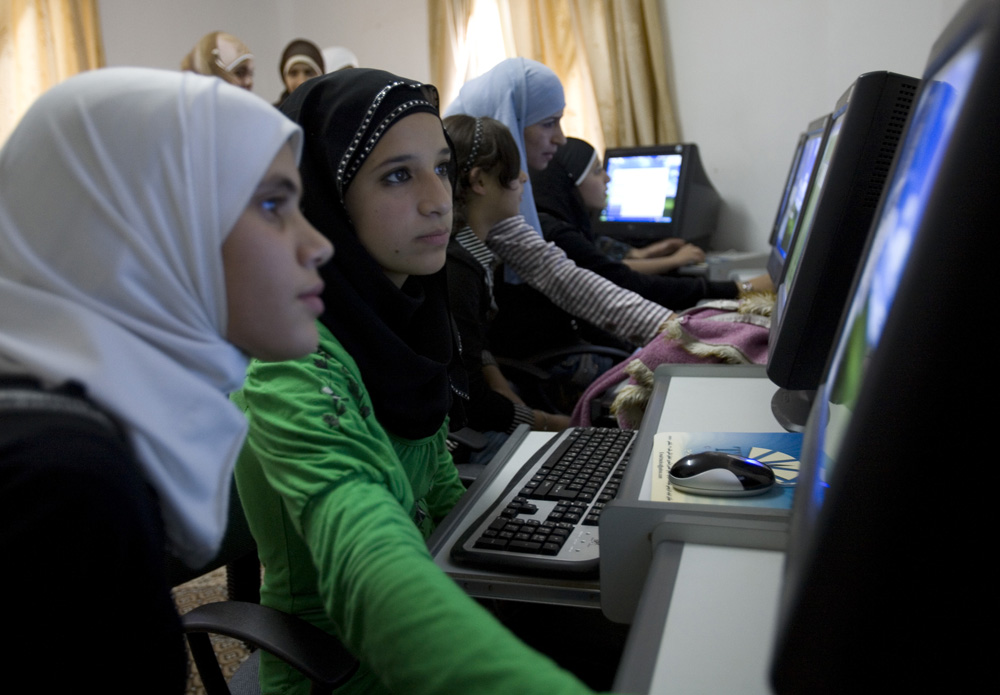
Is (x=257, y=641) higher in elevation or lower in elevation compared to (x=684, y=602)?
lower

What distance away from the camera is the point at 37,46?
10.7ft

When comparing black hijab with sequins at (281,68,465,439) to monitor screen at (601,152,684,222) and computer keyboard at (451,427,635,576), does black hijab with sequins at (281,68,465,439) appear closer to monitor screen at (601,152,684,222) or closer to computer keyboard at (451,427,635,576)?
computer keyboard at (451,427,635,576)

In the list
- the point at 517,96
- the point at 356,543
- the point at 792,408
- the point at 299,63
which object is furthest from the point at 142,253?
the point at 299,63

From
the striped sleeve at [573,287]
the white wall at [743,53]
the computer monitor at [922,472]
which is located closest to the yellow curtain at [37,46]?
the white wall at [743,53]

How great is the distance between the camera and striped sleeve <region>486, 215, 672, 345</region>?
181cm

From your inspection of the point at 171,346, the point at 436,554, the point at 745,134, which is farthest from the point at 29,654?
the point at 745,134

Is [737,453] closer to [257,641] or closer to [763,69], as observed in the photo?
[257,641]

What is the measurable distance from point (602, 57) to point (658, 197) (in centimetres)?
79

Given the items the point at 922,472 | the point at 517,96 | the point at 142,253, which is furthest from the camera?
the point at 517,96

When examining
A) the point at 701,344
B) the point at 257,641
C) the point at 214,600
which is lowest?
the point at 214,600

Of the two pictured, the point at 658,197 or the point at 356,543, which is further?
the point at 658,197

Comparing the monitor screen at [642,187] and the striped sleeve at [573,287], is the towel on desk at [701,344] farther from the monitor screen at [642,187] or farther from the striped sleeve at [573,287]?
the monitor screen at [642,187]

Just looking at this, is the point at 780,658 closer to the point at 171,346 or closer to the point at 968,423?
the point at 968,423

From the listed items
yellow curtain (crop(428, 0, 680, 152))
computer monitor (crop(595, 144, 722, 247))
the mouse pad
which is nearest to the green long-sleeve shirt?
the mouse pad
